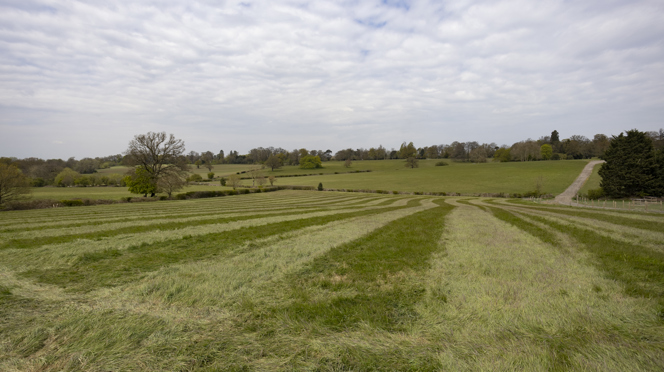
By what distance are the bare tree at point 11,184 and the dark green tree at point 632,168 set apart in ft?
317

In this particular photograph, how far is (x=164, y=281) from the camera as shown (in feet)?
24.0

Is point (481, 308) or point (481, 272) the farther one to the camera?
point (481, 272)

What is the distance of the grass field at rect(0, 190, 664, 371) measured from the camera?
3945 millimetres

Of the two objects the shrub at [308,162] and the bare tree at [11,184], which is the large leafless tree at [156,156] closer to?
the bare tree at [11,184]

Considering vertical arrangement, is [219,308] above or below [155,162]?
below

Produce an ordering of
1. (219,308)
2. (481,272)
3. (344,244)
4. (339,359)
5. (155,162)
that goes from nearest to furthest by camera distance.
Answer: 1. (339,359)
2. (219,308)
3. (481,272)
4. (344,244)
5. (155,162)

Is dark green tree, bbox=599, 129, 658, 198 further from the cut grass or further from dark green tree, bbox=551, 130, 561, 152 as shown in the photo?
dark green tree, bbox=551, 130, 561, 152

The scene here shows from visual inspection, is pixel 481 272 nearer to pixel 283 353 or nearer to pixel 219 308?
pixel 283 353

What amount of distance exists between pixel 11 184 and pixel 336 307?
51667 millimetres

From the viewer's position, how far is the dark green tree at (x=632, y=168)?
158ft

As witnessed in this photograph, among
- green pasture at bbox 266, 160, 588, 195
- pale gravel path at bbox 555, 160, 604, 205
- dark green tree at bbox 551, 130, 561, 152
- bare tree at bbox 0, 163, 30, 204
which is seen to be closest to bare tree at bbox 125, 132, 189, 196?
bare tree at bbox 0, 163, 30, 204

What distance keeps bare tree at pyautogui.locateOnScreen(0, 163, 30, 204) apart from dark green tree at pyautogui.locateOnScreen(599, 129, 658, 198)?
96.6 m

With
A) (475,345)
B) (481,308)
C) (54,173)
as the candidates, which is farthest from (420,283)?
(54,173)

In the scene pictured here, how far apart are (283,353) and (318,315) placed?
4.53 ft
